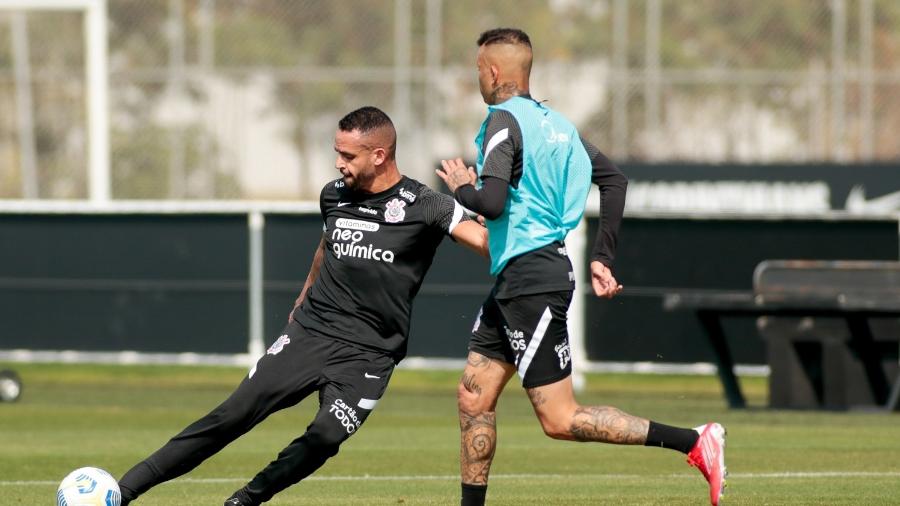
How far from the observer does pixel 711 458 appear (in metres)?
8.54

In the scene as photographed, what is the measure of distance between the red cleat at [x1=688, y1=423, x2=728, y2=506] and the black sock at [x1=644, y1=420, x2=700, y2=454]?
47mm

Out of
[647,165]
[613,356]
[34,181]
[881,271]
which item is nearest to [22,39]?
[34,181]

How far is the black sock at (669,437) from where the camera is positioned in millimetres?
8516

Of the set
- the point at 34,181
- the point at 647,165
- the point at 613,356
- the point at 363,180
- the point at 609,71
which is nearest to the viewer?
the point at 363,180

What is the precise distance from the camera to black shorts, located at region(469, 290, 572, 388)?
8.36 metres

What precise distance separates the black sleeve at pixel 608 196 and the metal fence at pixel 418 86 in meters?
15.8

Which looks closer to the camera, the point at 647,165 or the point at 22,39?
the point at 647,165

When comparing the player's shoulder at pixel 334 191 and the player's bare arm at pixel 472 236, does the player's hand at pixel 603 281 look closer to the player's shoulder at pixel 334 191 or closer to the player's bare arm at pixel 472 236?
the player's bare arm at pixel 472 236

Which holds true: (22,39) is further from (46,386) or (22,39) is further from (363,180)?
(363,180)

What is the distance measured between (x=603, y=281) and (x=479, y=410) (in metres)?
0.88

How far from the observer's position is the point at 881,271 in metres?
16.7

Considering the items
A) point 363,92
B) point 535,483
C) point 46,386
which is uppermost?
point 363,92

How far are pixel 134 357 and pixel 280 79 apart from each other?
6.90 metres

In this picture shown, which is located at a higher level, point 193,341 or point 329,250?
point 329,250
